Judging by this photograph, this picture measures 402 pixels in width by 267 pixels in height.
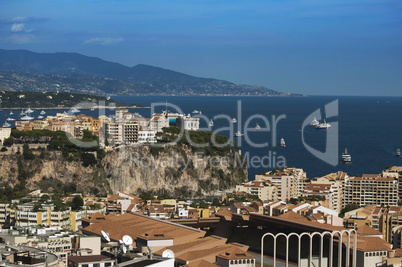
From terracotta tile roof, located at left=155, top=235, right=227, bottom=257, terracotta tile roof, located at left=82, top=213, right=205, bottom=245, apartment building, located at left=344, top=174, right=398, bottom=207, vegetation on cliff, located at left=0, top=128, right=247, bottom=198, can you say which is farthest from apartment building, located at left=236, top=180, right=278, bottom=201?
terracotta tile roof, located at left=155, top=235, right=227, bottom=257

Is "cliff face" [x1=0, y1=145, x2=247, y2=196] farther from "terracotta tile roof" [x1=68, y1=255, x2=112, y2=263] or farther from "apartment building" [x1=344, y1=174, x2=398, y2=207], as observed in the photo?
"terracotta tile roof" [x1=68, y1=255, x2=112, y2=263]

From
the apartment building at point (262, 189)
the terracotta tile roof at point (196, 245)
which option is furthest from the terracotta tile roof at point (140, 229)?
the apartment building at point (262, 189)

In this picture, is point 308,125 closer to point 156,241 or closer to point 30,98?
point 30,98

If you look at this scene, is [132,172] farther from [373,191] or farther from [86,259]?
[86,259]

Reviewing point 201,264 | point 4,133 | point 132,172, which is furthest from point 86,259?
point 4,133

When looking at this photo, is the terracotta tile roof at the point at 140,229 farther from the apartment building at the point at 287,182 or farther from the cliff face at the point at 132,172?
the cliff face at the point at 132,172
